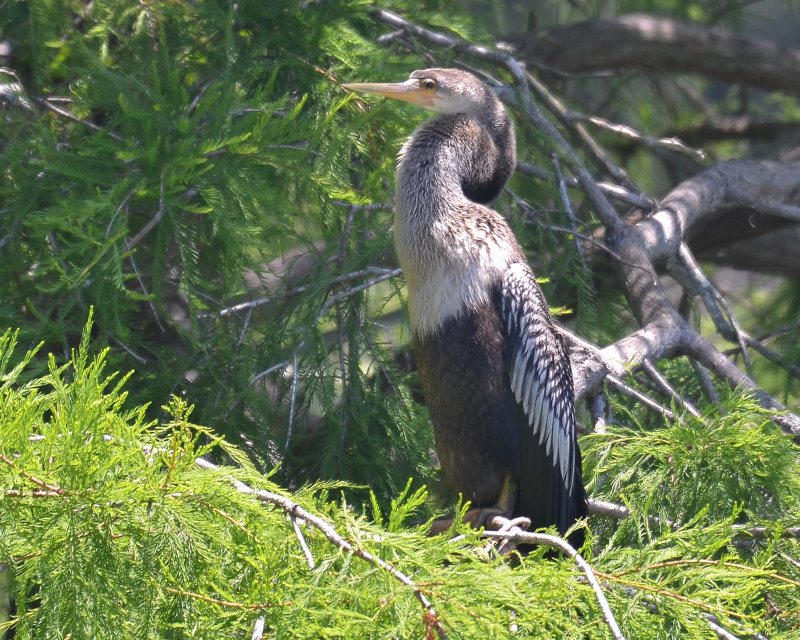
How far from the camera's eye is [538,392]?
8.72ft

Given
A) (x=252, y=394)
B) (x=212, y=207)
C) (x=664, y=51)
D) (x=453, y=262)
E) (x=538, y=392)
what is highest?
(x=664, y=51)

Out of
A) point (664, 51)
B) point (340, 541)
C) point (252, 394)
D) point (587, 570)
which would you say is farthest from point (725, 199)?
point (340, 541)

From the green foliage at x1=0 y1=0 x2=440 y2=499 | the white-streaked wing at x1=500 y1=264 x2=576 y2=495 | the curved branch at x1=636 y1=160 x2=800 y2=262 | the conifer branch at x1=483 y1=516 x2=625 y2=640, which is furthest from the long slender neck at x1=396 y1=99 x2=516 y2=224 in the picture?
the conifer branch at x1=483 y1=516 x2=625 y2=640

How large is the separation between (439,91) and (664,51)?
271 centimetres

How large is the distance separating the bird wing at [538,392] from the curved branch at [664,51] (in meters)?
2.63

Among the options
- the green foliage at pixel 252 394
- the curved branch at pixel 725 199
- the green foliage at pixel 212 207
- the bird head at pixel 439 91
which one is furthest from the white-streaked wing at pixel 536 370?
the curved branch at pixel 725 199

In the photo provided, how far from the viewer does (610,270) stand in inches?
159

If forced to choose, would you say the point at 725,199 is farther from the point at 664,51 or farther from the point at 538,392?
the point at 538,392

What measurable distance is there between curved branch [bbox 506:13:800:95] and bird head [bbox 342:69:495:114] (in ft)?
6.60

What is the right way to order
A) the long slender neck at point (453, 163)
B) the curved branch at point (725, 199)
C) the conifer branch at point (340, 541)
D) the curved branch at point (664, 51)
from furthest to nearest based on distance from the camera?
the curved branch at point (664, 51), the curved branch at point (725, 199), the long slender neck at point (453, 163), the conifer branch at point (340, 541)

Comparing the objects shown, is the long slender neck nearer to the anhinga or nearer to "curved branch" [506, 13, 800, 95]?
the anhinga

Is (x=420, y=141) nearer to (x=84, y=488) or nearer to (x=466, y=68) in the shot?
(x=466, y=68)

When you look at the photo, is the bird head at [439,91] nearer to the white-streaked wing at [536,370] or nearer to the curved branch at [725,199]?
the white-streaked wing at [536,370]

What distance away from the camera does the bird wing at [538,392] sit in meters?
2.64
